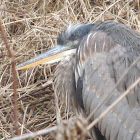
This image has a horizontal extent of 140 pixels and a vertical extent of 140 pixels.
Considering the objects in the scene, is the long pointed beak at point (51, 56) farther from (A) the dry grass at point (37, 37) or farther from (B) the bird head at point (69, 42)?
(A) the dry grass at point (37, 37)

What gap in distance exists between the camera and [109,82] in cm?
209

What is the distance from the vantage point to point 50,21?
3383 mm

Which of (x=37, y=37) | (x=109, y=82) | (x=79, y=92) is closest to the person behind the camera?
(x=109, y=82)

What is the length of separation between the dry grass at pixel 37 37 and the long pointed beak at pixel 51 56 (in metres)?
0.40

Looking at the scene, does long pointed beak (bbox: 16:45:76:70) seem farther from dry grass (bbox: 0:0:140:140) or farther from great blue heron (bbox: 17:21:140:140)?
dry grass (bbox: 0:0:140:140)

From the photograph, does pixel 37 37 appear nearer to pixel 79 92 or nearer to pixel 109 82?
pixel 79 92

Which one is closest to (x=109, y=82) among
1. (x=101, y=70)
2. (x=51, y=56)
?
(x=101, y=70)

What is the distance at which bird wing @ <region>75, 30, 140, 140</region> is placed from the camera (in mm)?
2016

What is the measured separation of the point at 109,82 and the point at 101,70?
0.09 meters

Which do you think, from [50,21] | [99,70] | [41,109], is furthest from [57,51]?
[50,21]

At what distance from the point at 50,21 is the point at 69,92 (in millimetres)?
1135

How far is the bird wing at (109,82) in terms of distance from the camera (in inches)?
79.4

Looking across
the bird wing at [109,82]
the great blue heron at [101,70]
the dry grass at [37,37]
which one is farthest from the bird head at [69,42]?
the dry grass at [37,37]

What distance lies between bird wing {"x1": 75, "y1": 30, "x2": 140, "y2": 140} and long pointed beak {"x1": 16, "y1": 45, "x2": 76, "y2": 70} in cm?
25
